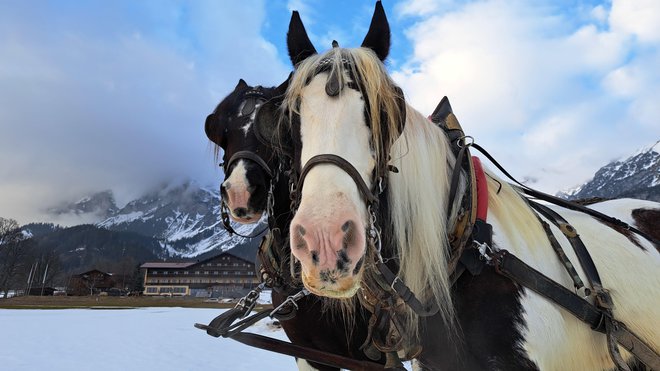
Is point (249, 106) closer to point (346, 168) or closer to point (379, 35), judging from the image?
point (379, 35)

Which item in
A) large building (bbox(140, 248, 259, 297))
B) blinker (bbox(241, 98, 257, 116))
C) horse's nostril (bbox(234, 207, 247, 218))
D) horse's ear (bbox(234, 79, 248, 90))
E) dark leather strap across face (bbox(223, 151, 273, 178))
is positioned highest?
large building (bbox(140, 248, 259, 297))

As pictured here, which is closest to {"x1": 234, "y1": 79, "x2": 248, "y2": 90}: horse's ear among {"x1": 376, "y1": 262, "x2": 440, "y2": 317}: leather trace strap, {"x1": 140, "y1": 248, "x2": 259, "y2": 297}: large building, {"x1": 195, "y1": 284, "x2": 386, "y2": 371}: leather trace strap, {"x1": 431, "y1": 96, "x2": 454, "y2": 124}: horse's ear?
{"x1": 195, "y1": 284, "x2": 386, "y2": 371}: leather trace strap

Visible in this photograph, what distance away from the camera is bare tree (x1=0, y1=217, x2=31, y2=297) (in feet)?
244

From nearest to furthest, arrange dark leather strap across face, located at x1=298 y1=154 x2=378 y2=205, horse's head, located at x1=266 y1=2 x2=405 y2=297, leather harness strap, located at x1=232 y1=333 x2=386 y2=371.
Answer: horse's head, located at x1=266 y1=2 x2=405 y2=297, dark leather strap across face, located at x1=298 y1=154 x2=378 y2=205, leather harness strap, located at x1=232 y1=333 x2=386 y2=371

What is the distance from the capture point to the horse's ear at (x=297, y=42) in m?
2.56

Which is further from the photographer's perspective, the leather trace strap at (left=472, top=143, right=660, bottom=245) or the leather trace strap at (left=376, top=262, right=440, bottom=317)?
the leather trace strap at (left=472, top=143, right=660, bottom=245)

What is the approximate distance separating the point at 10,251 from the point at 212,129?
94.4 metres

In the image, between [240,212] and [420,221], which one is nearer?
[420,221]

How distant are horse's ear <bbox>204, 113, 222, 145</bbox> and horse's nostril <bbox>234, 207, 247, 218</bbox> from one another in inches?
40.9

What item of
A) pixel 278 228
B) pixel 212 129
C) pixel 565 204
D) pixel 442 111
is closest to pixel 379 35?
pixel 442 111

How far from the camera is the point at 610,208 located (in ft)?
12.6

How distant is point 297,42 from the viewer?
259 cm

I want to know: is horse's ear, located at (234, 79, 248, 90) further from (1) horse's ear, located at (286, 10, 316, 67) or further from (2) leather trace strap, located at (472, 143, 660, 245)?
(2) leather trace strap, located at (472, 143, 660, 245)

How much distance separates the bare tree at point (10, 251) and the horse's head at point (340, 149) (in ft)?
292
